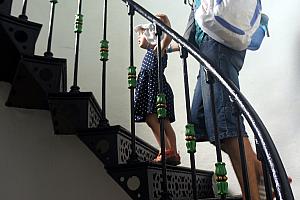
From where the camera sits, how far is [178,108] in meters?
2.69

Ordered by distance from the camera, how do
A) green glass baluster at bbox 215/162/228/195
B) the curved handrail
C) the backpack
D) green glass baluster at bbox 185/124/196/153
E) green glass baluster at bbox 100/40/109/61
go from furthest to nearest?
green glass baluster at bbox 100/40/109/61 < the backpack < green glass baluster at bbox 185/124/196/153 < green glass baluster at bbox 215/162/228/195 < the curved handrail

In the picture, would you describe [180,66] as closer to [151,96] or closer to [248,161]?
[151,96]

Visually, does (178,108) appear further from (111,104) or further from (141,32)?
(141,32)

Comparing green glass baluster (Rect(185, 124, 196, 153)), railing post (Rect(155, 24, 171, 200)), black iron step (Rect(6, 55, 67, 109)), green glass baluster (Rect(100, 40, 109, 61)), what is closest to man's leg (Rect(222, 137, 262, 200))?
green glass baluster (Rect(185, 124, 196, 153))

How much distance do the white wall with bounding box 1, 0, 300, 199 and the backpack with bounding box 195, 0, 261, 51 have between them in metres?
0.71

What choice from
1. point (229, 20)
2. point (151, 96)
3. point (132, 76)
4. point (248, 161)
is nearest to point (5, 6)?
point (132, 76)

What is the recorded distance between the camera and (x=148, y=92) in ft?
7.00

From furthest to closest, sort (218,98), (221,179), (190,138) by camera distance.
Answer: (218,98), (190,138), (221,179)

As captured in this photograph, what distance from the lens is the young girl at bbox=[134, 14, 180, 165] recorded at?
80.5 inches

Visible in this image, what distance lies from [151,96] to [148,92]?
0.18 ft

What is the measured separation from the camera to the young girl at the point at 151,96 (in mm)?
2045

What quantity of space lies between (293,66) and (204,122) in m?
0.80

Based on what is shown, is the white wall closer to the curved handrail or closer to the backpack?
the backpack

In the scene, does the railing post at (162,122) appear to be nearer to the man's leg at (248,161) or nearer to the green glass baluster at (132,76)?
the green glass baluster at (132,76)
